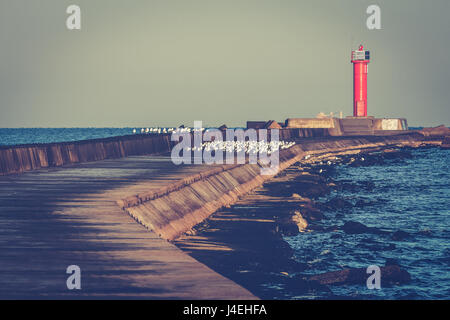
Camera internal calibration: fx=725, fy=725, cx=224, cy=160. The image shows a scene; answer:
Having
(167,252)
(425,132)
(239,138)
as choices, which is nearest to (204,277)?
(167,252)

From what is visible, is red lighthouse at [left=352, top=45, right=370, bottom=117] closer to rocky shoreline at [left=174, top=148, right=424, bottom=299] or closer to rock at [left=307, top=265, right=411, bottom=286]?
rocky shoreline at [left=174, top=148, right=424, bottom=299]

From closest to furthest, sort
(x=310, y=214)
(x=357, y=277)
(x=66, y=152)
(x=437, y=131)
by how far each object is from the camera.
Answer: (x=357, y=277) < (x=310, y=214) < (x=66, y=152) < (x=437, y=131)

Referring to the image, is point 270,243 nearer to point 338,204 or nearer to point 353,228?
point 353,228

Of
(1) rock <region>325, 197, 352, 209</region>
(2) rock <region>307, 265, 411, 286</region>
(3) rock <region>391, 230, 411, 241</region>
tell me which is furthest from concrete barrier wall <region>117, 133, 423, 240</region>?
(3) rock <region>391, 230, 411, 241</region>

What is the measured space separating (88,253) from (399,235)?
41.0 feet

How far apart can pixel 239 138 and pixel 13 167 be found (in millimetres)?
39765

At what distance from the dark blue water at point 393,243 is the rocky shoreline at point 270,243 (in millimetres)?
364

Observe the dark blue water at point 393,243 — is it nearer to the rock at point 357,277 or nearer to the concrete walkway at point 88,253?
the rock at point 357,277

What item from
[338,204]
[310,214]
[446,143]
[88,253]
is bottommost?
[338,204]

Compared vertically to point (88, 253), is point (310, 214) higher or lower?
lower

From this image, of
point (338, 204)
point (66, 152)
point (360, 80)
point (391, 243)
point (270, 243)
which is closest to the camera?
point (270, 243)

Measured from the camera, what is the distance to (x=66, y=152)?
1080 inches

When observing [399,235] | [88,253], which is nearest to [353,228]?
[399,235]

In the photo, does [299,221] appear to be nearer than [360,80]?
Yes
